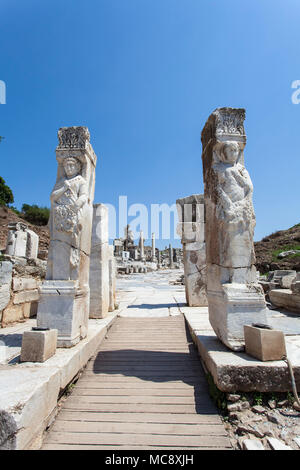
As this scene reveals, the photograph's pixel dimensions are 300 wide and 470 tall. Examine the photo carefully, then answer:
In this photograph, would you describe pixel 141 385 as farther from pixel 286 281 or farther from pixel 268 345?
pixel 286 281

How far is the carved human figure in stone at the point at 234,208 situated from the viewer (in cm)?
295

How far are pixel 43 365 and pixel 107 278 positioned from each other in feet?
10.3

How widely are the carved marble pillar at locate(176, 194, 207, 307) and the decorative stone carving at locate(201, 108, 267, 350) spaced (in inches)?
117

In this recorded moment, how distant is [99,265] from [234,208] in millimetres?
3201

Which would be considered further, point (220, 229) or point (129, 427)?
point (220, 229)

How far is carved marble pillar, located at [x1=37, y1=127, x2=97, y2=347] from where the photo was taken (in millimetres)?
3021

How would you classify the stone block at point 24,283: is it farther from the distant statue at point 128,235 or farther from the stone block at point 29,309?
the distant statue at point 128,235

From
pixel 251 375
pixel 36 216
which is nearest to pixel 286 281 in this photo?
pixel 251 375

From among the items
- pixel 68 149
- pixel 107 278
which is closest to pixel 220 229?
pixel 68 149

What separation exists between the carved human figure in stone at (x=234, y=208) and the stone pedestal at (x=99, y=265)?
114 inches

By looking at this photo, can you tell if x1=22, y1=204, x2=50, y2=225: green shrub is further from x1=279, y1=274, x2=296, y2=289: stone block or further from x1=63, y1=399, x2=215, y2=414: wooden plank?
x1=63, y1=399, x2=215, y2=414: wooden plank
